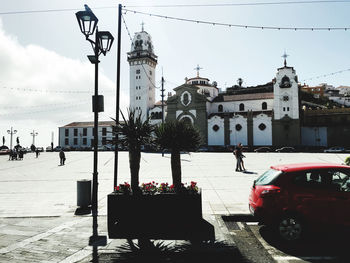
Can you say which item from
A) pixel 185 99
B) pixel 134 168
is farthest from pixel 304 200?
pixel 185 99

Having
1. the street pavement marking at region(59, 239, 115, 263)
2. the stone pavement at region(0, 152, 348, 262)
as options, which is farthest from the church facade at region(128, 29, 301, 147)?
the street pavement marking at region(59, 239, 115, 263)

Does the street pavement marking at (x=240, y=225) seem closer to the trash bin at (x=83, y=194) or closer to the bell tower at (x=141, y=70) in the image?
the trash bin at (x=83, y=194)

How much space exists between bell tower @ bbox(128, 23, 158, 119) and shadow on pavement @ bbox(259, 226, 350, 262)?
195 feet

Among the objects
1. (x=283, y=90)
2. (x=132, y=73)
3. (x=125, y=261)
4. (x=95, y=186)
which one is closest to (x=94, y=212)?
(x=95, y=186)

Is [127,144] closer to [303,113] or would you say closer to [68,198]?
[68,198]

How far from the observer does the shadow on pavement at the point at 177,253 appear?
434cm

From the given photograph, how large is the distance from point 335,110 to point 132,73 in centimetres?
4872

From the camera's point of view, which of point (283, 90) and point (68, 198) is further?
point (283, 90)

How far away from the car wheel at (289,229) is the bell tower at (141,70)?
5957 centimetres

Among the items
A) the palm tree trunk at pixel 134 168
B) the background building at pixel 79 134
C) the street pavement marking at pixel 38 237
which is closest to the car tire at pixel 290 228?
the palm tree trunk at pixel 134 168

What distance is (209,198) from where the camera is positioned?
28.7 feet

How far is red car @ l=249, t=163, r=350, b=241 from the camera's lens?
4.89 meters

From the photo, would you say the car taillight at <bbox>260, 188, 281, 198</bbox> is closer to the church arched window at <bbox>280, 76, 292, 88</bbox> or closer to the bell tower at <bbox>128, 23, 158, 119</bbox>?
the church arched window at <bbox>280, 76, 292, 88</bbox>

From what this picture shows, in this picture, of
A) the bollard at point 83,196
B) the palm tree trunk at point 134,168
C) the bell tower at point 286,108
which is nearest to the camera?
the palm tree trunk at point 134,168
